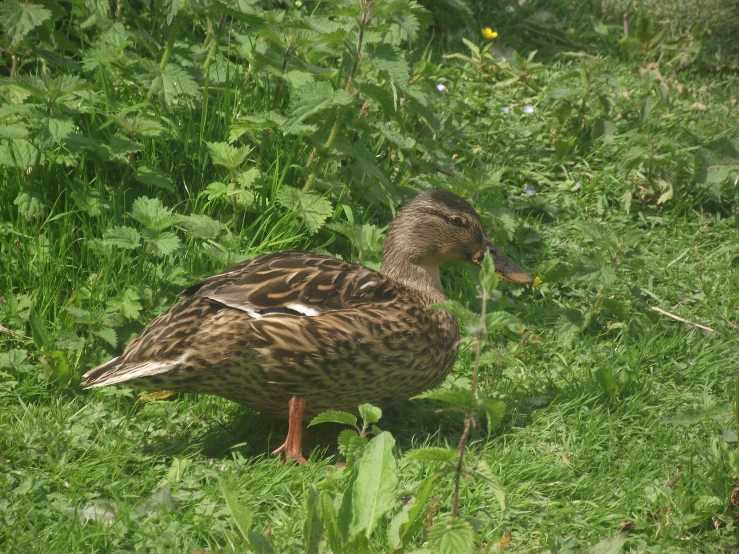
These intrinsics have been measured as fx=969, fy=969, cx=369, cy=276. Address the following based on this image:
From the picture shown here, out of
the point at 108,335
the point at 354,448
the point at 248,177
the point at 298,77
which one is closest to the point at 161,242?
the point at 108,335

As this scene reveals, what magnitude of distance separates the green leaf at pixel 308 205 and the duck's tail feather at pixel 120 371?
1.25m

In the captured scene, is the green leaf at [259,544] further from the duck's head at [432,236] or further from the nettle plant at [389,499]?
the duck's head at [432,236]

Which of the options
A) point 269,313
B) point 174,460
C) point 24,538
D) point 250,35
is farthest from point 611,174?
point 24,538

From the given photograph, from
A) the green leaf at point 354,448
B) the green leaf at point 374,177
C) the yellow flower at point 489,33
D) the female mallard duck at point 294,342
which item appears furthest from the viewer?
the yellow flower at point 489,33

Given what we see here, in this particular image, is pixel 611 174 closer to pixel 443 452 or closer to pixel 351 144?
pixel 351 144

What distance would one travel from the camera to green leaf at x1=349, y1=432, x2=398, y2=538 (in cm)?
311

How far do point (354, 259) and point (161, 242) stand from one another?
1.02m

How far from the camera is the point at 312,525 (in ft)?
9.89

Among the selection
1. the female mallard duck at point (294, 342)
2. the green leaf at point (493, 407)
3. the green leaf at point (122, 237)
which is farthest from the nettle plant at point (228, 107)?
the green leaf at point (493, 407)

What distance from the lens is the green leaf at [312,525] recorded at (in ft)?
9.83

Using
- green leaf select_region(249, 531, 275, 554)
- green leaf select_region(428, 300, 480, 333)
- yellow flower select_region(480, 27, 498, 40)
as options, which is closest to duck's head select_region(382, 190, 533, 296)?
green leaf select_region(428, 300, 480, 333)

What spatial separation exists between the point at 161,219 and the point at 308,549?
2.00 meters

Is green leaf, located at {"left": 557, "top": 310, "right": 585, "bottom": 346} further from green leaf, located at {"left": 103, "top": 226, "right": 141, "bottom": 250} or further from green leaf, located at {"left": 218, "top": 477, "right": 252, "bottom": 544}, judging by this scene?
green leaf, located at {"left": 218, "top": 477, "right": 252, "bottom": 544}

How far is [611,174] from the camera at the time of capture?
20.0 feet
